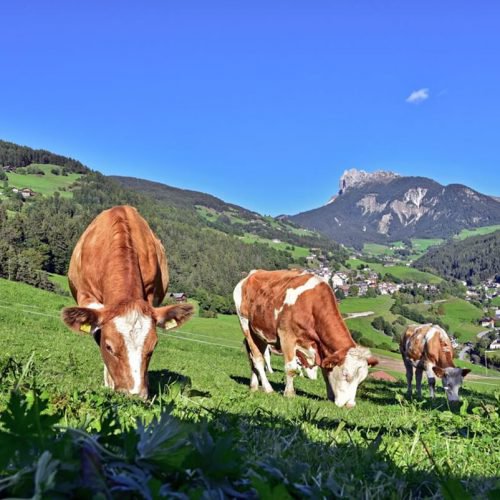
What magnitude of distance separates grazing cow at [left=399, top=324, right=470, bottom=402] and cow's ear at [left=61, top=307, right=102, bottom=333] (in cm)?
1185

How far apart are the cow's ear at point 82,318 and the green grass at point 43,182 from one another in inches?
6707

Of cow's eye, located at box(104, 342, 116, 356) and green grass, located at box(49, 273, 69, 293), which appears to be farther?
green grass, located at box(49, 273, 69, 293)

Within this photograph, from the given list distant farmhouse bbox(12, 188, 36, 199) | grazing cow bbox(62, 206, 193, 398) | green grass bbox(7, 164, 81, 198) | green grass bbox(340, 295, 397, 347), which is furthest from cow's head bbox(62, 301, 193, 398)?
green grass bbox(7, 164, 81, 198)

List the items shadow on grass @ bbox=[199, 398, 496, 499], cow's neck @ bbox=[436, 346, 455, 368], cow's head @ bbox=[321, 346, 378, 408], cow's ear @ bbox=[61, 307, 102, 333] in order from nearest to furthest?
shadow on grass @ bbox=[199, 398, 496, 499]
cow's ear @ bbox=[61, 307, 102, 333]
cow's head @ bbox=[321, 346, 378, 408]
cow's neck @ bbox=[436, 346, 455, 368]

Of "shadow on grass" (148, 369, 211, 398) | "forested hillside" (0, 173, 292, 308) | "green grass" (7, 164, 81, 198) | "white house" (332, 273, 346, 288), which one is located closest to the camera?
"shadow on grass" (148, 369, 211, 398)

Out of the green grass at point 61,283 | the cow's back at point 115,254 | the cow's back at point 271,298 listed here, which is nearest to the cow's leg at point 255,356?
the cow's back at point 271,298

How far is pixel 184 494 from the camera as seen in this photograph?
1.00m

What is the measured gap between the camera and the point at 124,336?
22.1 feet

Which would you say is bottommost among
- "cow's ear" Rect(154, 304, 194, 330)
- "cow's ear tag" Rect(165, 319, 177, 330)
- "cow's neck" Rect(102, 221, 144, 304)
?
"cow's ear tag" Rect(165, 319, 177, 330)

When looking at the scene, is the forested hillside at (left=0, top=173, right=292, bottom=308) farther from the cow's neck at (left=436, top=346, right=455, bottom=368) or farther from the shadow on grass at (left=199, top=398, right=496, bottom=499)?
the shadow on grass at (left=199, top=398, right=496, bottom=499)

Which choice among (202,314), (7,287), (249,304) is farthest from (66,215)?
(249,304)

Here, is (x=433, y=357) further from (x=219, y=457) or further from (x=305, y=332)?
(x=219, y=457)

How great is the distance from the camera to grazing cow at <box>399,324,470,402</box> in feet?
50.0

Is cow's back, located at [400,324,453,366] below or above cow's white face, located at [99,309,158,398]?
below
